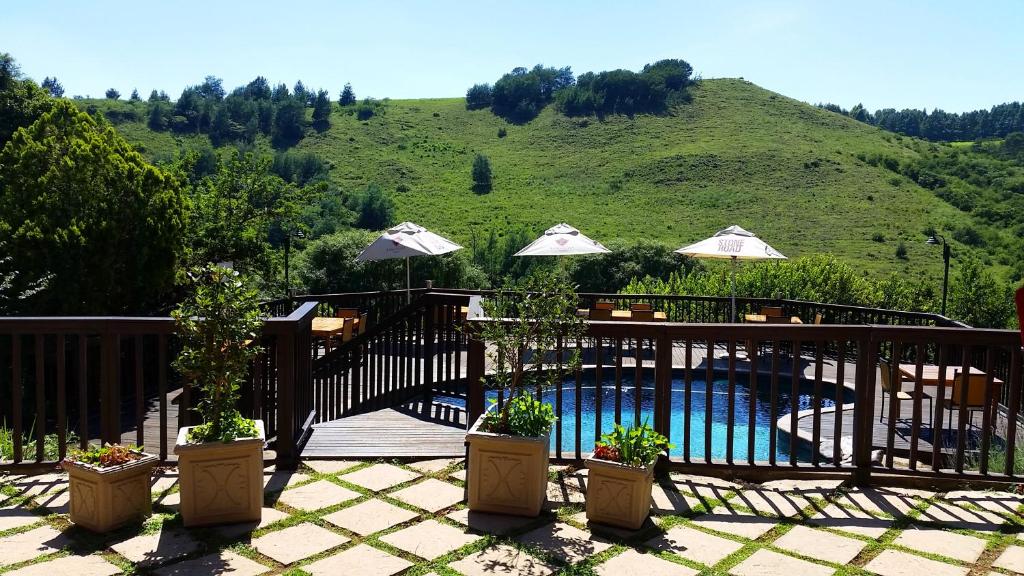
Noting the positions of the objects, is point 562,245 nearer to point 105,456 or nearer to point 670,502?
point 670,502

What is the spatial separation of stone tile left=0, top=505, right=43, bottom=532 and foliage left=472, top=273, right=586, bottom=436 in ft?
7.44

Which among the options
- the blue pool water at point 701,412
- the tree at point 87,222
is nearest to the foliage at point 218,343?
the blue pool water at point 701,412

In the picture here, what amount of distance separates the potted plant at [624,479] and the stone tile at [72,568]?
7.02 ft

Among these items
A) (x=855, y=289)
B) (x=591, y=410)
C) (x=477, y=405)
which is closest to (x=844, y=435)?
(x=591, y=410)

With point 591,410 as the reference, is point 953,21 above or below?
above

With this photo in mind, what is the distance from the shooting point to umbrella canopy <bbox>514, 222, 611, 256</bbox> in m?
12.4

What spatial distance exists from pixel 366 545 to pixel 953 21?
1101 cm

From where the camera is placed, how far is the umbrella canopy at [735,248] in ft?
36.1

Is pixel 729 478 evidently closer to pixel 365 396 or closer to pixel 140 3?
pixel 365 396

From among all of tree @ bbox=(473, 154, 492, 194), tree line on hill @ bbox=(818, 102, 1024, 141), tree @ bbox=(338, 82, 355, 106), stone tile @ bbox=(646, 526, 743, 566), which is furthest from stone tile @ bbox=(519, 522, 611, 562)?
tree line on hill @ bbox=(818, 102, 1024, 141)

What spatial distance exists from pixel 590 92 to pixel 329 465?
244 ft

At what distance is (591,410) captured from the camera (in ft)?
32.8

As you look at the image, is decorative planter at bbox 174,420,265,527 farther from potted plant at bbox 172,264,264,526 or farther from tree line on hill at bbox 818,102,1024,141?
tree line on hill at bbox 818,102,1024,141

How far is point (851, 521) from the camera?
381 cm
